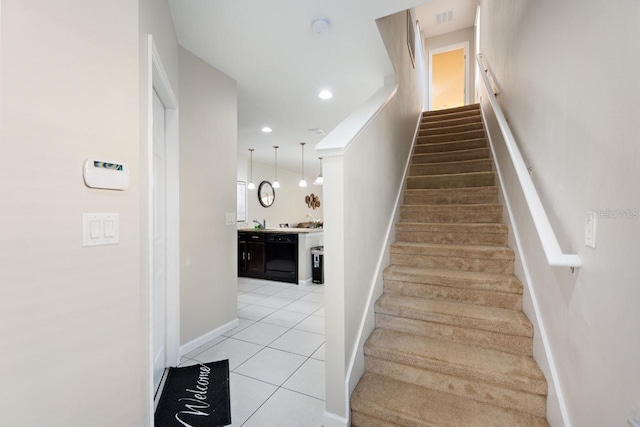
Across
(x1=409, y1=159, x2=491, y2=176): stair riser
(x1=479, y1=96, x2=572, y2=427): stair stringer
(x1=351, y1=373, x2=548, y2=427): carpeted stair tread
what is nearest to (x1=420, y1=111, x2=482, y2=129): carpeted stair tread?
(x1=409, y1=159, x2=491, y2=176): stair riser

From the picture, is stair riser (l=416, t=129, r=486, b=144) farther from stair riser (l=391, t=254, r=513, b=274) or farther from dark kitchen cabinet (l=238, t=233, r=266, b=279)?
dark kitchen cabinet (l=238, t=233, r=266, b=279)

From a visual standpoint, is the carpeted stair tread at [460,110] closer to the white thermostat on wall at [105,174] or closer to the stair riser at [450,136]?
the stair riser at [450,136]

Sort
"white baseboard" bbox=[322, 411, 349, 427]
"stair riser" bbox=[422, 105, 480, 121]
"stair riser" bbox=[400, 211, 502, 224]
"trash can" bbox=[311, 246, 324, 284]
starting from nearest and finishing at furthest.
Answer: "white baseboard" bbox=[322, 411, 349, 427]
"stair riser" bbox=[400, 211, 502, 224]
"stair riser" bbox=[422, 105, 480, 121]
"trash can" bbox=[311, 246, 324, 284]

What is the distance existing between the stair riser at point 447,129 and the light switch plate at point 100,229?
14.5 ft

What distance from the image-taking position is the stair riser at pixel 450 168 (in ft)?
10.6

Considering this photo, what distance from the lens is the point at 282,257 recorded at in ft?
Answer: 16.8

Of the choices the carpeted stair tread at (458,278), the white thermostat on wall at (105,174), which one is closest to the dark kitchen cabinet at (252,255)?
the carpeted stair tread at (458,278)

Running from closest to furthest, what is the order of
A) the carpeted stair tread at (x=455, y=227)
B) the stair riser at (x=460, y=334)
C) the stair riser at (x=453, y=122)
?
1. the stair riser at (x=460, y=334)
2. the carpeted stair tread at (x=455, y=227)
3. the stair riser at (x=453, y=122)

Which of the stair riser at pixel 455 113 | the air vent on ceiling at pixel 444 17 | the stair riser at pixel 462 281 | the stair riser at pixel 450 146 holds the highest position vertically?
the air vent on ceiling at pixel 444 17

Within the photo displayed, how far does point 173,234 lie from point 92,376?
4.55 feet

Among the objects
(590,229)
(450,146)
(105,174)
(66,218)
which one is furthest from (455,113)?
(66,218)

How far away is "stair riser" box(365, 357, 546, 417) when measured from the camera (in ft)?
4.75

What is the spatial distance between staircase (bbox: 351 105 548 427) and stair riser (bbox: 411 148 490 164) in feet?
1.64

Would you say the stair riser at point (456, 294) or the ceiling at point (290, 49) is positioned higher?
the ceiling at point (290, 49)
